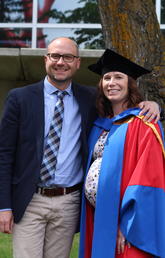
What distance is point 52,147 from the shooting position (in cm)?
379

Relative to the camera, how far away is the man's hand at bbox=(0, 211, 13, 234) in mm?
3721

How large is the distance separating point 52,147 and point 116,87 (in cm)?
63

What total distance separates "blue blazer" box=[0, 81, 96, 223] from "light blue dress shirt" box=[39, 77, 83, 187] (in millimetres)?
97

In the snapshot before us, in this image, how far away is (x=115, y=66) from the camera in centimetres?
386

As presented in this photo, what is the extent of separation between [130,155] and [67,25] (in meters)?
7.27

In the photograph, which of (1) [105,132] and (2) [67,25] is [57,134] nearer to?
(1) [105,132]

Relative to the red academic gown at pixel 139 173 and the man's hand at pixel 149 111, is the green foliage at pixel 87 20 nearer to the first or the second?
the man's hand at pixel 149 111

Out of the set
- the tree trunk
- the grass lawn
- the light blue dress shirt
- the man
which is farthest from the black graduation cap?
the grass lawn

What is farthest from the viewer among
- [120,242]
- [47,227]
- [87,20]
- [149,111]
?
[87,20]

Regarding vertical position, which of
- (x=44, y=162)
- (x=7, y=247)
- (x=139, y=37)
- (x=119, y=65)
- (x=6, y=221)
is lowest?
(x=7, y=247)

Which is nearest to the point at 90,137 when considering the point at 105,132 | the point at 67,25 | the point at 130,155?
the point at 105,132

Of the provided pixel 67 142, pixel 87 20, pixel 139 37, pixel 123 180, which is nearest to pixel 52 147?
pixel 67 142

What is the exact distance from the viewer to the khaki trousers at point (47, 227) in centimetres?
378

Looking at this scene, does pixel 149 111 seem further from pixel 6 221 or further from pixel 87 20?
pixel 87 20
